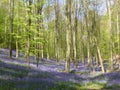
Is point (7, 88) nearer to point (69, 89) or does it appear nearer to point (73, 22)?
point (69, 89)

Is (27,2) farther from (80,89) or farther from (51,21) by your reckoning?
(51,21)

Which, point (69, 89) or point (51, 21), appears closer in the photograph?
point (69, 89)

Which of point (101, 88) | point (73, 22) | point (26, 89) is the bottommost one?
point (101, 88)

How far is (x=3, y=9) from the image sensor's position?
65.9 m

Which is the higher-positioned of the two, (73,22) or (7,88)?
(73,22)

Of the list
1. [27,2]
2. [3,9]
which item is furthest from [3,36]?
[27,2]

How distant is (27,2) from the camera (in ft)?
82.1

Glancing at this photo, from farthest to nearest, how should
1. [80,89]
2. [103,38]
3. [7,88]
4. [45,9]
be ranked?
[103,38] < [45,9] < [80,89] < [7,88]

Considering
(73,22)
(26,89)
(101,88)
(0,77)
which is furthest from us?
(73,22)

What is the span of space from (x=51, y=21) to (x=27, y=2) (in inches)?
1724

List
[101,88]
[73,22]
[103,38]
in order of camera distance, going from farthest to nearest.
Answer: [103,38] < [73,22] < [101,88]

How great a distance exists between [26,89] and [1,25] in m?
46.7

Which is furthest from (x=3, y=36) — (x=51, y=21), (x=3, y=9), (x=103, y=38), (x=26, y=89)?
(x=26, y=89)

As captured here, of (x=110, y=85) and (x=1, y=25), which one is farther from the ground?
(x=1, y=25)
